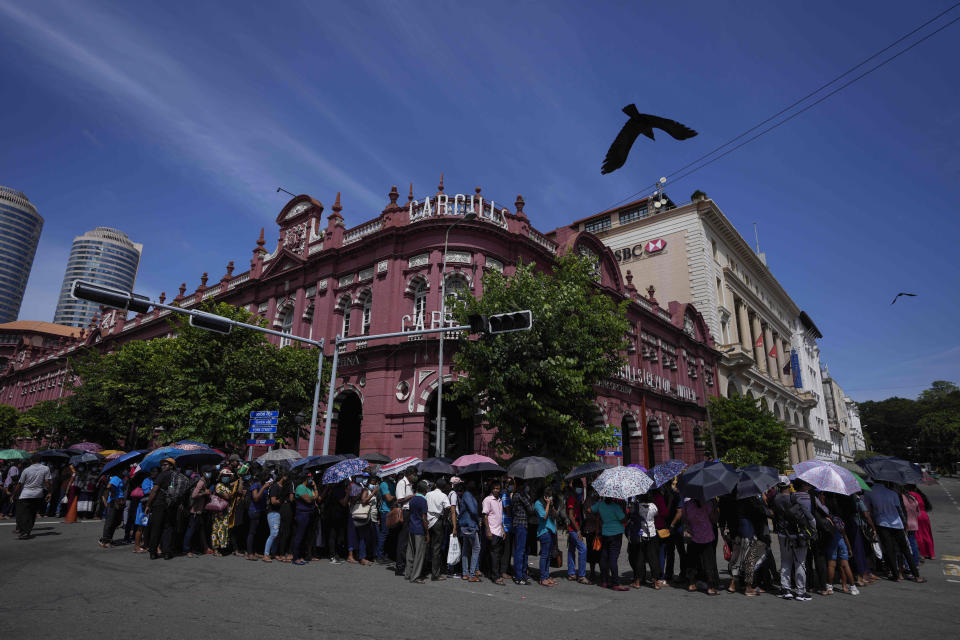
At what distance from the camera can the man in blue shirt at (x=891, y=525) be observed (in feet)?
29.7

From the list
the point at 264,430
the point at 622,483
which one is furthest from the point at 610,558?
the point at 264,430

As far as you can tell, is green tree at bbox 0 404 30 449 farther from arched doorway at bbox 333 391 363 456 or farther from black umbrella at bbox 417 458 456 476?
black umbrella at bbox 417 458 456 476

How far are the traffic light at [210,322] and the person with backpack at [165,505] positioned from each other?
3.17m

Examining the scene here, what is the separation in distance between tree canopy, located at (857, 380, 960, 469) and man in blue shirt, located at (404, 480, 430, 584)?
282 ft

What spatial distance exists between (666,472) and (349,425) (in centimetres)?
1893

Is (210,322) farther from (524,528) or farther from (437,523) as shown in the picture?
(524,528)

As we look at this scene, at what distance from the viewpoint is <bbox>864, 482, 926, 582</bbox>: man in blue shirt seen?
29.7 feet

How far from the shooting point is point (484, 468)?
40.0ft

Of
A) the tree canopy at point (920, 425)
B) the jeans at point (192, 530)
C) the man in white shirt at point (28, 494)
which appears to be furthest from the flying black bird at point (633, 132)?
the tree canopy at point (920, 425)

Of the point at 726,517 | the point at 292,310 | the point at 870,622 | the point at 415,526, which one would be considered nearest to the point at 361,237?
the point at 292,310

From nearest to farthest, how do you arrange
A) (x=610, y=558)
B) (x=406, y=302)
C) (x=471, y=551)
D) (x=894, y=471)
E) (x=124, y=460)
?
(x=610, y=558) < (x=894, y=471) < (x=471, y=551) < (x=124, y=460) < (x=406, y=302)

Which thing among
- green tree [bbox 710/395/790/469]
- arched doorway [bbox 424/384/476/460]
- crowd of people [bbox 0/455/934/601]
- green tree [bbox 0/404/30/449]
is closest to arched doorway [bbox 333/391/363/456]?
arched doorway [bbox 424/384/476/460]

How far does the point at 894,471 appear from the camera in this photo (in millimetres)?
9258

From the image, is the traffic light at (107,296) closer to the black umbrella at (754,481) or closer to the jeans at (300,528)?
the jeans at (300,528)
